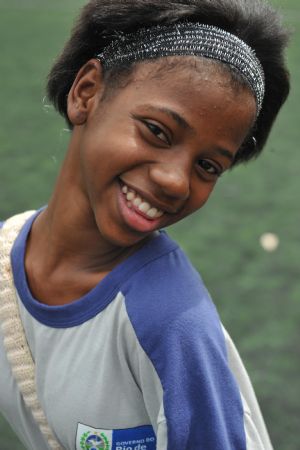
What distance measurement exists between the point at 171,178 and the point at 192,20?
0.37m

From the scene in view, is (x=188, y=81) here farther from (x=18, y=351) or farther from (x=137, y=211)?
(x=18, y=351)

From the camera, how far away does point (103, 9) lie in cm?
194

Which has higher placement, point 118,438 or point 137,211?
point 137,211

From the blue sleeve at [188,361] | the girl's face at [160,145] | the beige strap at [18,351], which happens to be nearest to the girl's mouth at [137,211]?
the girl's face at [160,145]

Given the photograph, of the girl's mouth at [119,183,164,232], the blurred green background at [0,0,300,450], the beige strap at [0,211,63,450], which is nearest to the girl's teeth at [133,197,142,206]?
the girl's mouth at [119,183,164,232]

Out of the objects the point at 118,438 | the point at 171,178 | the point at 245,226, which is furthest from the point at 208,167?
the point at 245,226

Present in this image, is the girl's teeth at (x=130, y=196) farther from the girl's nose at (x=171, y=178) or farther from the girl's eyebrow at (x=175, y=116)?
the girl's eyebrow at (x=175, y=116)

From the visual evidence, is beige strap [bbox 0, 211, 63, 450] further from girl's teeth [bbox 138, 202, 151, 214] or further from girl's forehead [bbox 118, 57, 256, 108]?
girl's forehead [bbox 118, 57, 256, 108]

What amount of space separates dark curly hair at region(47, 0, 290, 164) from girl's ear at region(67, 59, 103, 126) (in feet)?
0.12

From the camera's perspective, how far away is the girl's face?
68.9 inches

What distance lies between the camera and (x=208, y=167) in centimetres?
182

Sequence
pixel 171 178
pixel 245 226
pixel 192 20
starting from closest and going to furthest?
1. pixel 171 178
2. pixel 192 20
3. pixel 245 226

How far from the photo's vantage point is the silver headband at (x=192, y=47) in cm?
180

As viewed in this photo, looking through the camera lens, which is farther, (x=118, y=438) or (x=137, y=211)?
(x=118, y=438)
